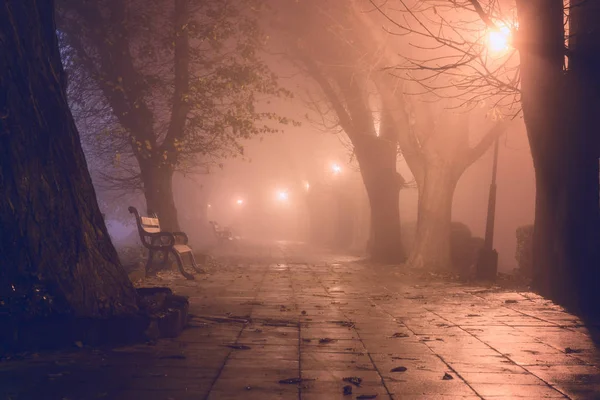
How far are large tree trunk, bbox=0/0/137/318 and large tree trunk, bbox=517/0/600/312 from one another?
5887mm

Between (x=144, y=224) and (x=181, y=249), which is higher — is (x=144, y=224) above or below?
above

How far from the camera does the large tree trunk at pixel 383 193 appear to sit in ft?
64.6

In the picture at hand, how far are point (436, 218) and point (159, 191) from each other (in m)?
7.77

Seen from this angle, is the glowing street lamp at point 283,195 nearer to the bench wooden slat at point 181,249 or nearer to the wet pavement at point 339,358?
the bench wooden slat at point 181,249

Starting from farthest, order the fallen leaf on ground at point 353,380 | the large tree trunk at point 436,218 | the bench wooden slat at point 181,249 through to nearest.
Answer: the large tree trunk at point 436,218, the bench wooden slat at point 181,249, the fallen leaf on ground at point 353,380

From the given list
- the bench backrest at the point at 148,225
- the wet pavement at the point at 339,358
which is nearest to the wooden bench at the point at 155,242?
the bench backrest at the point at 148,225

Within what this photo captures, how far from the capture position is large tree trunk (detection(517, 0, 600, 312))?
25.2 ft

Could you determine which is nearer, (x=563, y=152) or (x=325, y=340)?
(x=325, y=340)

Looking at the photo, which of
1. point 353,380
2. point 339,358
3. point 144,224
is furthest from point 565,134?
point 144,224

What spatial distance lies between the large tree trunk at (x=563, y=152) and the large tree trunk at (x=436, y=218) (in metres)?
7.11

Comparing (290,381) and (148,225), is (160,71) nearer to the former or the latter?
(148,225)

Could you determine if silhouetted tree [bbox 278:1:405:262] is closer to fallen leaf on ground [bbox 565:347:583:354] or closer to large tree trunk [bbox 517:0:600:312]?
large tree trunk [bbox 517:0:600:312]

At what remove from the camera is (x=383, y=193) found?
65.3 feet

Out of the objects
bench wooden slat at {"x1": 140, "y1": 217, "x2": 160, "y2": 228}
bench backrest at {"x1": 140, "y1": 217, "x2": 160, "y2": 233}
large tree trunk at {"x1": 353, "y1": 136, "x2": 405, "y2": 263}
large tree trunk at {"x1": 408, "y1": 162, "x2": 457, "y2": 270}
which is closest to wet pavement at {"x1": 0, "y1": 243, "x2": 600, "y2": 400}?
bench backrest at {"x1": 140, "y1": 217, "x2": 160, "y2": 233}
